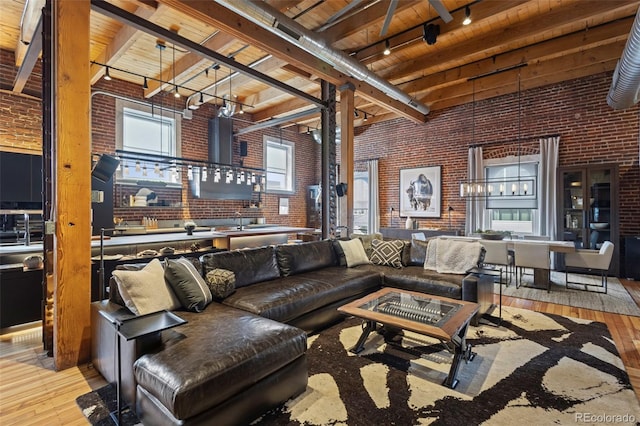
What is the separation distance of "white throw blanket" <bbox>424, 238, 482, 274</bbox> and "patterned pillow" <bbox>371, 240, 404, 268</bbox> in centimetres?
39

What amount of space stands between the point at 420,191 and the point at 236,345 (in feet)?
23.6

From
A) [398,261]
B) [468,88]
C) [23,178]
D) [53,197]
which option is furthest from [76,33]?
[468,88]

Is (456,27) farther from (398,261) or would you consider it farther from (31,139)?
(31,139)

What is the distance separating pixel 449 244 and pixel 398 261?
0.72 metres

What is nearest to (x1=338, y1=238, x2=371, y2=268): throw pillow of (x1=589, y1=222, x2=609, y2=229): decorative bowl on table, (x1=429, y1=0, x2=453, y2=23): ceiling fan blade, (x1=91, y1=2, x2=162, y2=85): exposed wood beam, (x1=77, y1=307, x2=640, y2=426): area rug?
(x1=77, y1=307, x2=640, y2=426): area rug

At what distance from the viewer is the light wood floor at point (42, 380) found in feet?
6.47

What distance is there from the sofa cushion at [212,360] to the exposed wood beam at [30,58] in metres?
3.21

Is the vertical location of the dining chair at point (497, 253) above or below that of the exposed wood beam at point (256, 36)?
below

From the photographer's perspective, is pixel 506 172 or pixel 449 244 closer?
pixel 449 244

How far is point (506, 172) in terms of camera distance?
700cm

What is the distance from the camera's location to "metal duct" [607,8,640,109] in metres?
3.26

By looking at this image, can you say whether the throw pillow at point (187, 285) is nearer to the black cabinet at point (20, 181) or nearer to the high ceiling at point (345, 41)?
the high ceiling at point (345, 41)

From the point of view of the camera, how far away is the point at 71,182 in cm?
253

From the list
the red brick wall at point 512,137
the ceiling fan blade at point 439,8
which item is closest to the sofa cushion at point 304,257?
the ceiling fan blade at point 439,8
